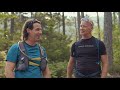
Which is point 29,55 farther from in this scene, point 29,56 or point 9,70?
point 9,70

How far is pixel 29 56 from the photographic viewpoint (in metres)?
3.19

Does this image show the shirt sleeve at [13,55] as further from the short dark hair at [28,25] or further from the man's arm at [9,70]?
the short dark hair at [28,25]

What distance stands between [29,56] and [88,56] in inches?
35.0

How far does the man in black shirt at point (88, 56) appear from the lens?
3676mm

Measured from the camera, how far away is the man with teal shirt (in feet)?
10.3

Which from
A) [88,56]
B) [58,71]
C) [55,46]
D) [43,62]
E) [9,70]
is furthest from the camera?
[55,46]

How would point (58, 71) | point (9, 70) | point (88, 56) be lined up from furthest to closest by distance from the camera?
1. point (58, 71)
2. point (88, 56)
3. point (9, 70)

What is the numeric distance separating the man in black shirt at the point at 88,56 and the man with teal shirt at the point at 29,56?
58 centimetres

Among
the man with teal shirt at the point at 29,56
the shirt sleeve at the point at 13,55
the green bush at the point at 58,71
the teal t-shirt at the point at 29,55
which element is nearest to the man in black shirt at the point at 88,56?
the man with teal shirt at the point at 29,56

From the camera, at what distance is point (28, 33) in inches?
132

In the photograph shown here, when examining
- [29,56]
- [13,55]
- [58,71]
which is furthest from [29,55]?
[58,71]
